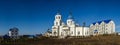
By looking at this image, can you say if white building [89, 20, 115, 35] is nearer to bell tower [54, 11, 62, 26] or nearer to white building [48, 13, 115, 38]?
white building [48, 13, 115, 38]

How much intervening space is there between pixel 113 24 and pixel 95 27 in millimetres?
8209

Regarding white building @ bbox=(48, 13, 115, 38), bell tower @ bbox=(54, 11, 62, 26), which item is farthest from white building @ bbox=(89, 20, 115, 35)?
bell tower @ bbox=(54, 11, 62, 26)

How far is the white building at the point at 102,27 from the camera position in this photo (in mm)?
92625

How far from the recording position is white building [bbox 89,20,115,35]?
9262 cm

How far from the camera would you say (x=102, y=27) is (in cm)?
9556

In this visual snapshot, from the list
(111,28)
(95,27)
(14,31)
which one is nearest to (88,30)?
(95,27)

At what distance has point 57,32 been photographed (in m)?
98.4

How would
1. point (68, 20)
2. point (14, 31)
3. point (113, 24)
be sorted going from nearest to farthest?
point (14, 31)
point (113, 24)
point (68, 20)

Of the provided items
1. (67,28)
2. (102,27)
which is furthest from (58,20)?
(102,27)

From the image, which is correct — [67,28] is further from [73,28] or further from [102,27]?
[102,27]

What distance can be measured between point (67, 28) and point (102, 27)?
1299 centimetres

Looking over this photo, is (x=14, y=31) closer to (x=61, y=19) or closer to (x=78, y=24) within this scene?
(x=61, y=19)

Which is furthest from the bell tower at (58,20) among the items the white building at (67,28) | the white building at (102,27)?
the white building at (102,27)

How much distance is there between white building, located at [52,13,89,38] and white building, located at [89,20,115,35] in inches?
106
